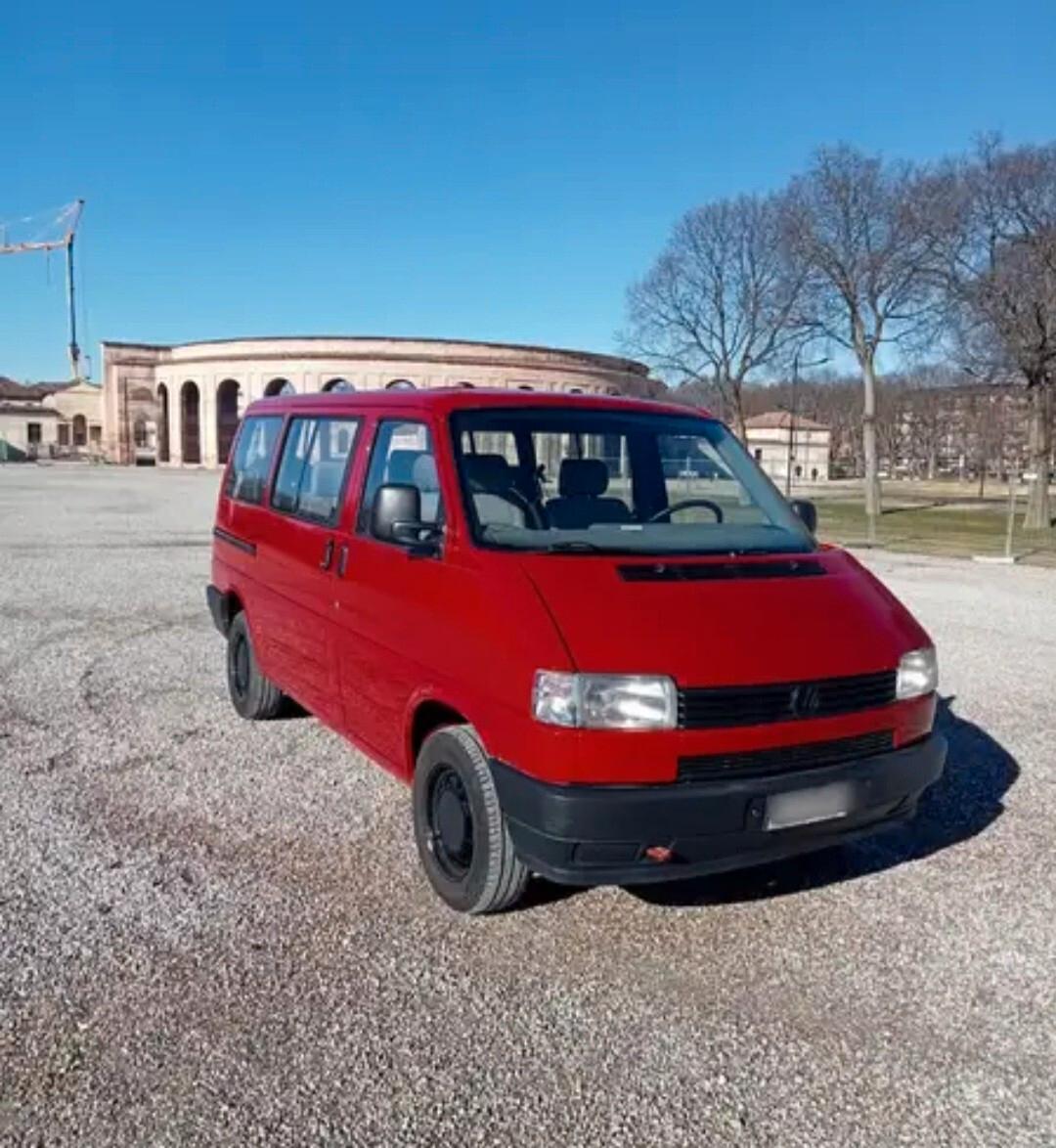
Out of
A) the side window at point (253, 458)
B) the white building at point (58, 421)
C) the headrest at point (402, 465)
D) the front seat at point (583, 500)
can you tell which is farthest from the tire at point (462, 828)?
the white building at point (58, 421)

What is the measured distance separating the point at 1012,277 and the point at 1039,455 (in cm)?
538

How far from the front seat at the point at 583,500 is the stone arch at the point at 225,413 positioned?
6487 cm

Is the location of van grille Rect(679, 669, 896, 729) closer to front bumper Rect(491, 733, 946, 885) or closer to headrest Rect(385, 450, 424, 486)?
front bumper Rect(491, 733, 946, 885)

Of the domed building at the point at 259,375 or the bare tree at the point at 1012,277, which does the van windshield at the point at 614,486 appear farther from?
the domed building at the point at 259,375

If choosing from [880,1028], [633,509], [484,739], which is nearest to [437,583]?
[484,739]

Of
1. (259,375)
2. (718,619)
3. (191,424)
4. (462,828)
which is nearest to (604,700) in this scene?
(718,619)

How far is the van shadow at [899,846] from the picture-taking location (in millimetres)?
3730

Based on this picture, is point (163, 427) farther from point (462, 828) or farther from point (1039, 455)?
point (462, 828)

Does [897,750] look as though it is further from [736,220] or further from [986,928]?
[736,220]

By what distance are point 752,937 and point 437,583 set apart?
1.78 m

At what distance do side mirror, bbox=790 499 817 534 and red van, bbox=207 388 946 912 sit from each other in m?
0.02

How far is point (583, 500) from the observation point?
4.04 meters

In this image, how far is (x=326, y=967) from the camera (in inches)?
122

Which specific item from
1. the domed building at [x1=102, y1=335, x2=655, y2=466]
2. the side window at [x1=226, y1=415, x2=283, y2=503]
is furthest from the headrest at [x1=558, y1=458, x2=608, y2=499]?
the domed building at [x1=102, y1=335, x2=655, y2=466]
